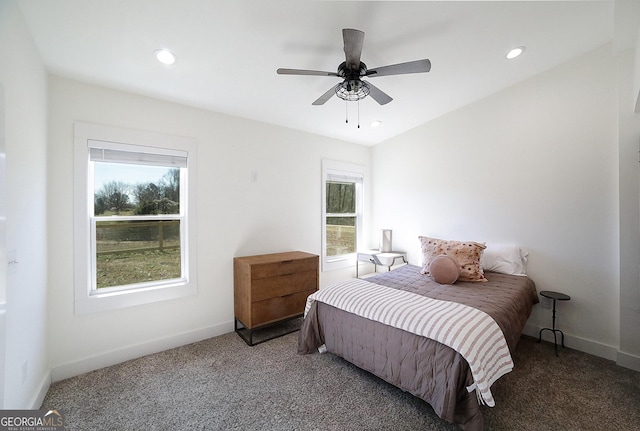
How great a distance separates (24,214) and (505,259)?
4.17 metres

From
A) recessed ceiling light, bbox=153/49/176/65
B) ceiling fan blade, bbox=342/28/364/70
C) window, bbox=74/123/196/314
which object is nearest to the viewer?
ceiling fan blade, bbox=342/28/364/70

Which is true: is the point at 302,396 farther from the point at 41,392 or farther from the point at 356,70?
the point at 356,70

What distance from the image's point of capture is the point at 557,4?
6.35 ft

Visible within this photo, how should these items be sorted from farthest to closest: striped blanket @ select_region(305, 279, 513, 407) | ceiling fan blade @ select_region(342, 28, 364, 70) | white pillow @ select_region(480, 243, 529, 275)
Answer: white pillow @ select_region(480, 243, 529, 275) → ceiling fan blade @ select_region(342, 28, 364, 70) → striped blanket @ select_region(305, 279, 513, 407)

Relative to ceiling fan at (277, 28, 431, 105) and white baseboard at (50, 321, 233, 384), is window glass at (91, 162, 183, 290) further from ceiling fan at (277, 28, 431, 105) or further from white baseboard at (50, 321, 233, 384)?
ceiling fan at (277, 28, 431, 105)

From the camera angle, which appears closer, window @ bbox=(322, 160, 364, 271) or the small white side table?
the small white side table

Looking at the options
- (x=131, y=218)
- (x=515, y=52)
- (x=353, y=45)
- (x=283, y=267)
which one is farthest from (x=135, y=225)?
(x=515, y=52)

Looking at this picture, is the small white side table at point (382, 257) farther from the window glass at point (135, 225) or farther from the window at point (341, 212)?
the window glass at point (135, 225)

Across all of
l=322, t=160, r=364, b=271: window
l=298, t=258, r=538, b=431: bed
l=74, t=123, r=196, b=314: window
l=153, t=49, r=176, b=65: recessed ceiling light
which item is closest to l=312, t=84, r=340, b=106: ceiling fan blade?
l=153, t=49, r=176, b=65: recessed ceiling light

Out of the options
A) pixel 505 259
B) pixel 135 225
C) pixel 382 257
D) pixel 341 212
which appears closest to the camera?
pixel 135 225

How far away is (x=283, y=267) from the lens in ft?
9.29

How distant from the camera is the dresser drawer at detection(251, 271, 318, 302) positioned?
8.74 feet

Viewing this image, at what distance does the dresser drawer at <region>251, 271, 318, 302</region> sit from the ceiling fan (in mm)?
1865

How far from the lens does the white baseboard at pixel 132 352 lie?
2094 millimetres
